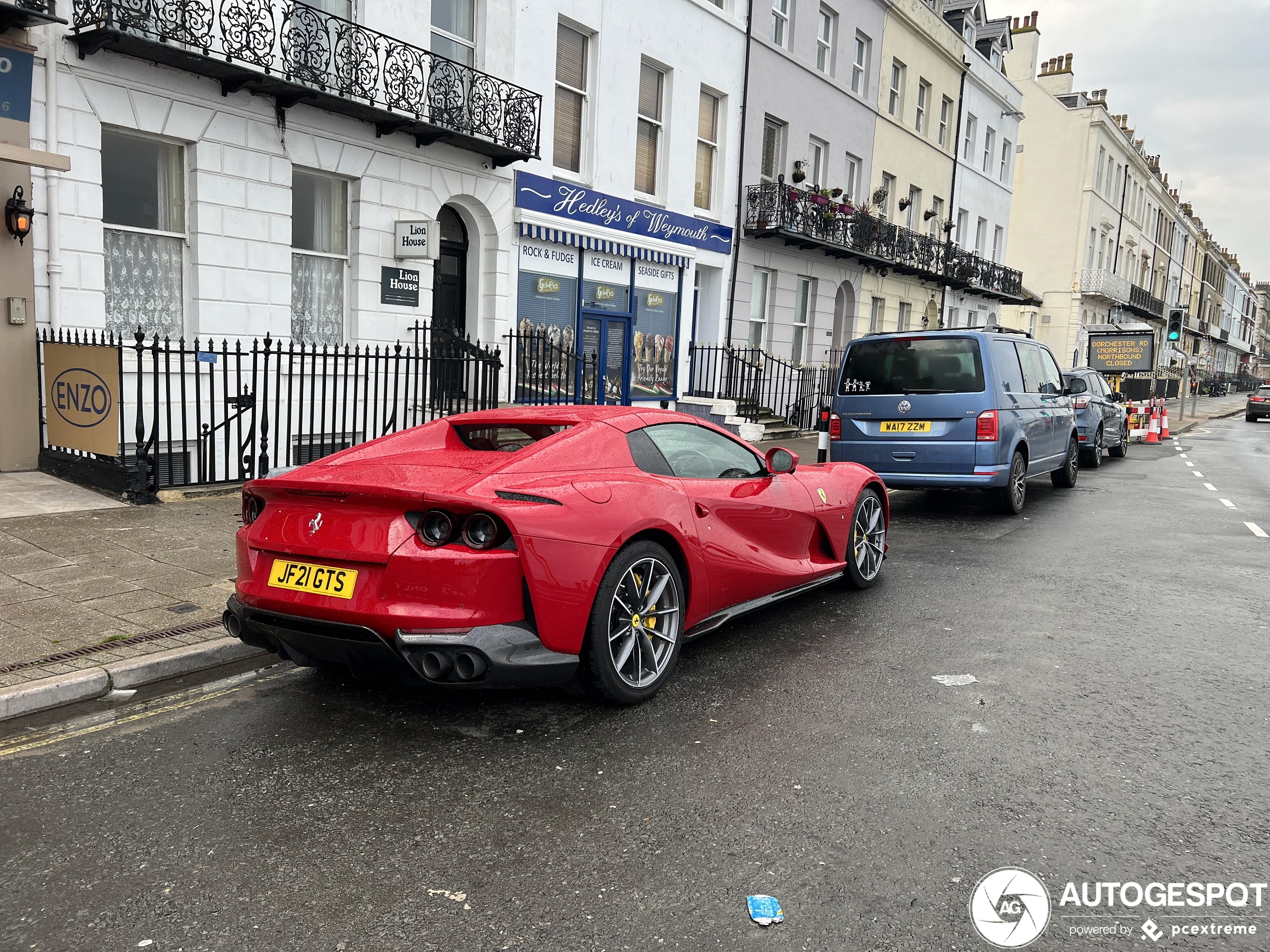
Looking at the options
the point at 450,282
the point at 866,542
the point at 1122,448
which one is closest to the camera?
the point at 866,542

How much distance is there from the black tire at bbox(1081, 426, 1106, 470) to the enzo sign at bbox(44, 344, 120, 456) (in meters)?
15.1

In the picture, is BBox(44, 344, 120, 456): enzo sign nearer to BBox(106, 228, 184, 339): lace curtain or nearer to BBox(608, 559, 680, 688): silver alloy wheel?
BBox(106, 228, 184, 339): lace curtain

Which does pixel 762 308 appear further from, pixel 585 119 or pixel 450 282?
pixel 450 282

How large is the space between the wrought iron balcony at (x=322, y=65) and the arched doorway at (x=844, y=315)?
493 inches

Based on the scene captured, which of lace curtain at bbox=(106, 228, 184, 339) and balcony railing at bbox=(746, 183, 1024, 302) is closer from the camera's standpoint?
lace curtain at bbox=(106, 228, 184, 339)

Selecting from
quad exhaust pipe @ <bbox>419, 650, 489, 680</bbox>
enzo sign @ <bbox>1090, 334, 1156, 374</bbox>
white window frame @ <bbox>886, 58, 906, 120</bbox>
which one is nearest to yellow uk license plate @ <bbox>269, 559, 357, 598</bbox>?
quad exhaust pipe @ <bbox>419, 650, 489, 680</bbox>

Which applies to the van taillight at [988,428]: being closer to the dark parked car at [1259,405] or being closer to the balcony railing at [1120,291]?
the dark parked car at [1259,405]

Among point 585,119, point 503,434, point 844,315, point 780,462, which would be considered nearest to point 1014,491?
point 780,462

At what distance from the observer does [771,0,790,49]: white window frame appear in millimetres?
20781

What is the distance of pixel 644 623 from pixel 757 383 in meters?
15.3

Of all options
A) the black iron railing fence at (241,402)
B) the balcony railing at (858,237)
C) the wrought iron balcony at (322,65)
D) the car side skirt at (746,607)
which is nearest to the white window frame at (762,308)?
the balcony railing at (858,237)

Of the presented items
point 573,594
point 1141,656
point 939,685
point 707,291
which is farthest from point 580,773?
point 707,291

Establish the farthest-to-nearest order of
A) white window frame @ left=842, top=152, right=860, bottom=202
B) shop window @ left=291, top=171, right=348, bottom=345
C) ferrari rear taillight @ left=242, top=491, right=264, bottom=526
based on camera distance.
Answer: white window frame @ left=842, top=152, right=860, bottom=202 → shop window @ left=291, top=171, right=348, bottom=345 → ferrari rear taillight @ left=242, top=491, right=264, bottom=526

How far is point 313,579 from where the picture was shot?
3969 millimetres
